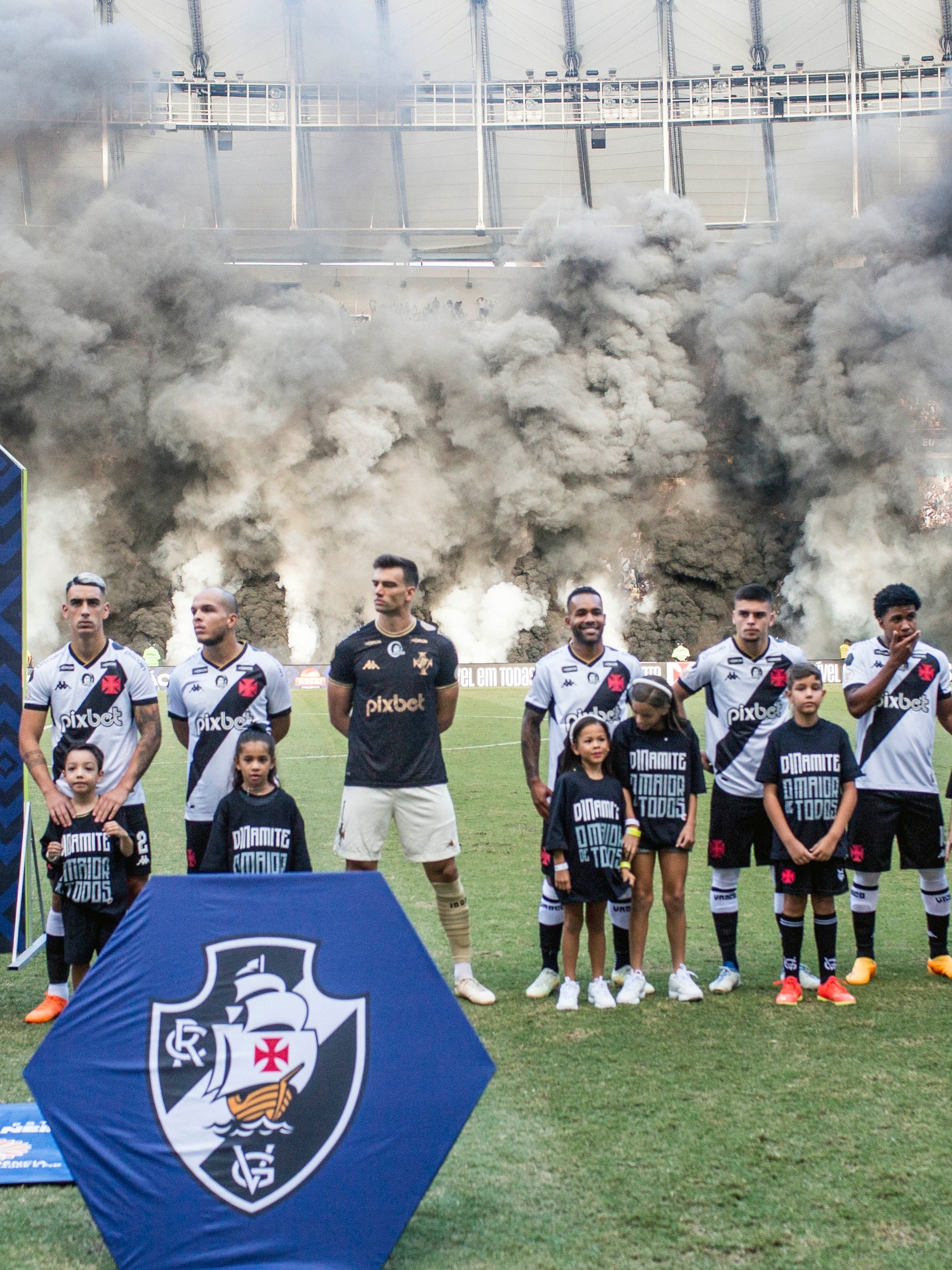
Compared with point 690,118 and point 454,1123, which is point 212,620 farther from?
point 690,118

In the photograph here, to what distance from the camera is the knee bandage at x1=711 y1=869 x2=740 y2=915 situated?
14.4 feet

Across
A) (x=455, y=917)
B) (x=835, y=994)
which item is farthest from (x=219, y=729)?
(x=835, y=994)

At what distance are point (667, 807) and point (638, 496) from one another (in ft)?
118

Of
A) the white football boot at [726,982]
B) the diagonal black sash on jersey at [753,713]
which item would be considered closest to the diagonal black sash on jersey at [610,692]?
the diagonal black sash on jersey at [753,713]

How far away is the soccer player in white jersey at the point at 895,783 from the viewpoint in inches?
174

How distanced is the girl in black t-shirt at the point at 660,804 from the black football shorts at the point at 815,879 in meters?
0.39

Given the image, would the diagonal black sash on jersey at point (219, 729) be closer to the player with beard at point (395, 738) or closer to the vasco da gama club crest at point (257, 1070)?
the player with beard at point (395, 738)

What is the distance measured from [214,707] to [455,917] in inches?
48.2

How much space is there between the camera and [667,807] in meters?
4.15

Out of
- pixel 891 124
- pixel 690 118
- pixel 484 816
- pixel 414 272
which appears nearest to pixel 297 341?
pixel 414 272

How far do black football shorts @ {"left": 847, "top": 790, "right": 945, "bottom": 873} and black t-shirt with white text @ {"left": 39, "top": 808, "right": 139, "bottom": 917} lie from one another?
2832 mm

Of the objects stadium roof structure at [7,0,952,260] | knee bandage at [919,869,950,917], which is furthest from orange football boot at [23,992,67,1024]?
stadium roof structure at [7,0,952,260]

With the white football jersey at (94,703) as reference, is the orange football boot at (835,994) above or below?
below

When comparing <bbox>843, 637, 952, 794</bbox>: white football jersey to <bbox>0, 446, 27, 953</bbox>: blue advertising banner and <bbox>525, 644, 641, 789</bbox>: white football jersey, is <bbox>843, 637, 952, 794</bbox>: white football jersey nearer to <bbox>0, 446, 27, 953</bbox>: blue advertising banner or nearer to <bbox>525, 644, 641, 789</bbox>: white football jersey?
<bbox>525, 644, 641, 789</bbox>: white football jersey
